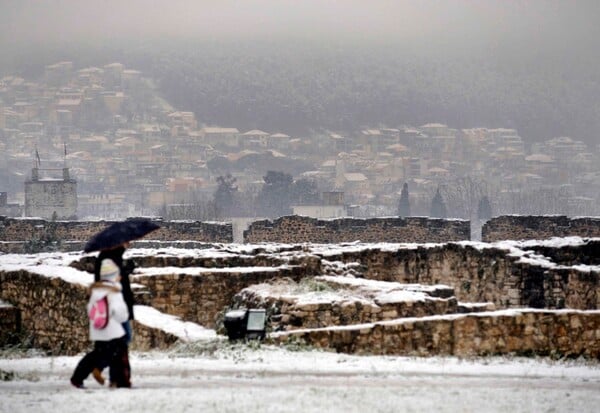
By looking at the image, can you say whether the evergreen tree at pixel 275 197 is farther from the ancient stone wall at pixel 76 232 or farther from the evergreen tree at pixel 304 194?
the ancient stone wall at pixel 76 232

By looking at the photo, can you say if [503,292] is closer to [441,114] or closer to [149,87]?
[441,114]

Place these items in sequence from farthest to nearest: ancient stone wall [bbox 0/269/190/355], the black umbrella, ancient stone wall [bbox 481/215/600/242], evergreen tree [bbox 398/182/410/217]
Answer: evergreen tree [bbox 398/182/410/217] → ancient stone wall [bbox 481/215/600/242] → ancient stone wall [bbox 0/269/190/355] → the black umbrella

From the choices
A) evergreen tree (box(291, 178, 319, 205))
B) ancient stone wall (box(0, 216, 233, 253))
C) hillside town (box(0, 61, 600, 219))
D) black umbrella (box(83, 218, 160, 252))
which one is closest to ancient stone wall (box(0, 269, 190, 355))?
black umbrella (box(83, 218, 160, 252))

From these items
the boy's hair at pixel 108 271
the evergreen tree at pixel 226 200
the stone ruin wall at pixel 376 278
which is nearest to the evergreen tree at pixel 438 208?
the evergreen tree at pixel 226 200

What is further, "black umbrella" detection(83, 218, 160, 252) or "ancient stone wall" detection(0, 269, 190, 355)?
"ancient stone wall" detection(0, 269, 190, 355)

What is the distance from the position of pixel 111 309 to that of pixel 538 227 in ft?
85.4

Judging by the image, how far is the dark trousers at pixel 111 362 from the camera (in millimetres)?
12023

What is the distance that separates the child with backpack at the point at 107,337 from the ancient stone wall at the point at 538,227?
2541 centimetres

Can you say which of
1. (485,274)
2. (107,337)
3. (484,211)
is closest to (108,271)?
(107,337)

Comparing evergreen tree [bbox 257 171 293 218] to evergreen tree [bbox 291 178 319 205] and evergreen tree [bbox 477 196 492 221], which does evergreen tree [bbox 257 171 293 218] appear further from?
evergreen tree [bbox 477 196 492 221]

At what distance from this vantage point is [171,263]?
2367cm

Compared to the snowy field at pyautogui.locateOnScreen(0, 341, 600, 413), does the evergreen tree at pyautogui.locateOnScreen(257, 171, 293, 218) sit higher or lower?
higher

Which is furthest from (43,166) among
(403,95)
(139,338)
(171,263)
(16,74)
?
(139,338)

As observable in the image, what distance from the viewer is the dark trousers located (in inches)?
473
